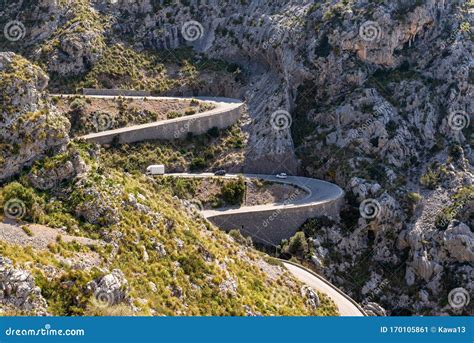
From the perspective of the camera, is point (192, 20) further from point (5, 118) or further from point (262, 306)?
point (262, 306)

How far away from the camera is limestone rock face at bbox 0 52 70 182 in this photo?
3928cm

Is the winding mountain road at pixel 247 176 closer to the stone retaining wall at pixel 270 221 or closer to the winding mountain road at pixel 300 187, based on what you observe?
the winding mountain road at pixel 300 187

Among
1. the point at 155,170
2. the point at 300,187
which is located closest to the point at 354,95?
the point at 300,187

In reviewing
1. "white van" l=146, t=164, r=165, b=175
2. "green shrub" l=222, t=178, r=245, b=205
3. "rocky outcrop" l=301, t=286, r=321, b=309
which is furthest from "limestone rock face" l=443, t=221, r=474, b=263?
"white van" l=146, t=164, r=165, b=175

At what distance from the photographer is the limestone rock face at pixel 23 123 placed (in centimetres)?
3928

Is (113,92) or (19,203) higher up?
(113,92)

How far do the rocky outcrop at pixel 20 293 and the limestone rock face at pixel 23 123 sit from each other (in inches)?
516

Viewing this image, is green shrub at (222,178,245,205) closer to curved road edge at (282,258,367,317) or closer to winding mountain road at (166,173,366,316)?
winding mountain road at (166,173,366,316)

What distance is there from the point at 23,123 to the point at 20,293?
693 inches

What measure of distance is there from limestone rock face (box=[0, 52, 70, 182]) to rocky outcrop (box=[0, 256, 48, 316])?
1312 cm

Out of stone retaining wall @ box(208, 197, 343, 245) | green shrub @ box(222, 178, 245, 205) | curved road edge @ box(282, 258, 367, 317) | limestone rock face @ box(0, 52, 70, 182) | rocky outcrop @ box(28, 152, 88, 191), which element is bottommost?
curved road edge @ box(282, 258, 367, 317)

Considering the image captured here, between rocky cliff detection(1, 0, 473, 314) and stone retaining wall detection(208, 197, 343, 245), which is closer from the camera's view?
stone retaining wall detection(208, 197, 343, 245)

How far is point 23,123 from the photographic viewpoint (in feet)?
133

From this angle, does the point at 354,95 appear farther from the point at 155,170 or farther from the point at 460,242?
the point at 155,170
